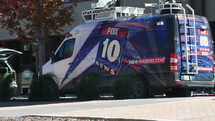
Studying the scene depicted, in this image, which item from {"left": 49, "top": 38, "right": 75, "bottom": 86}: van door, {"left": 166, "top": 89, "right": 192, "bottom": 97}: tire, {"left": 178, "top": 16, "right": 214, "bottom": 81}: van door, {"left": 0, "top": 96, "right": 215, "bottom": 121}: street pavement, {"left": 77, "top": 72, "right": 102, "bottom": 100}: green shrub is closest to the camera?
{"left": 0, "top": 96, "right": 215, "bottom": 121}: street pavement

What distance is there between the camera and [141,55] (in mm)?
19266

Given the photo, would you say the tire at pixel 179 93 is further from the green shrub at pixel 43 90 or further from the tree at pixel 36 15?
the tree at pixel 36 15

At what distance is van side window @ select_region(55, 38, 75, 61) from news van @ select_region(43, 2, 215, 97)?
0.08 meters

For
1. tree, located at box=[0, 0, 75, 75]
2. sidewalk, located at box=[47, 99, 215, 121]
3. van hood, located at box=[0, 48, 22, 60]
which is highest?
tree, located at box=[0, 0, 75, 75]

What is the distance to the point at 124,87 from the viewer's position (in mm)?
18797

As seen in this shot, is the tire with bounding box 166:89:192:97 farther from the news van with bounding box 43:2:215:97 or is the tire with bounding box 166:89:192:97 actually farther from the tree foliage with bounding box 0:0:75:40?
the tree foliage with bounding box 0:0:75:40

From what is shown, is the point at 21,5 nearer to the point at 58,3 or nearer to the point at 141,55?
the point at 58,3

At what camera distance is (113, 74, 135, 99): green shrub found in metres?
18.8

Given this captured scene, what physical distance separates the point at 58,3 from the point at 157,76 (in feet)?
17.7

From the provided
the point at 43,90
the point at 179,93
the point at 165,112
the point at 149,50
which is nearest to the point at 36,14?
the point at 43,90

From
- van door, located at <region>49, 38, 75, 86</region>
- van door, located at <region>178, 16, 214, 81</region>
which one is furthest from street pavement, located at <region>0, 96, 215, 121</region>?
van door, located at <region>49, 38, 75, 86</region>

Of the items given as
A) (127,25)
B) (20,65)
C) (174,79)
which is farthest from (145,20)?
(20,65)

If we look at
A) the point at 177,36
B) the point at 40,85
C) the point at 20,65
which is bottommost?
the point at 20,65

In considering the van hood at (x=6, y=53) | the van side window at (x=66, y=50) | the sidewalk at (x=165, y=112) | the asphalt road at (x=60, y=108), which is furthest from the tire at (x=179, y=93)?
the van hood at (x=6, y=53)
